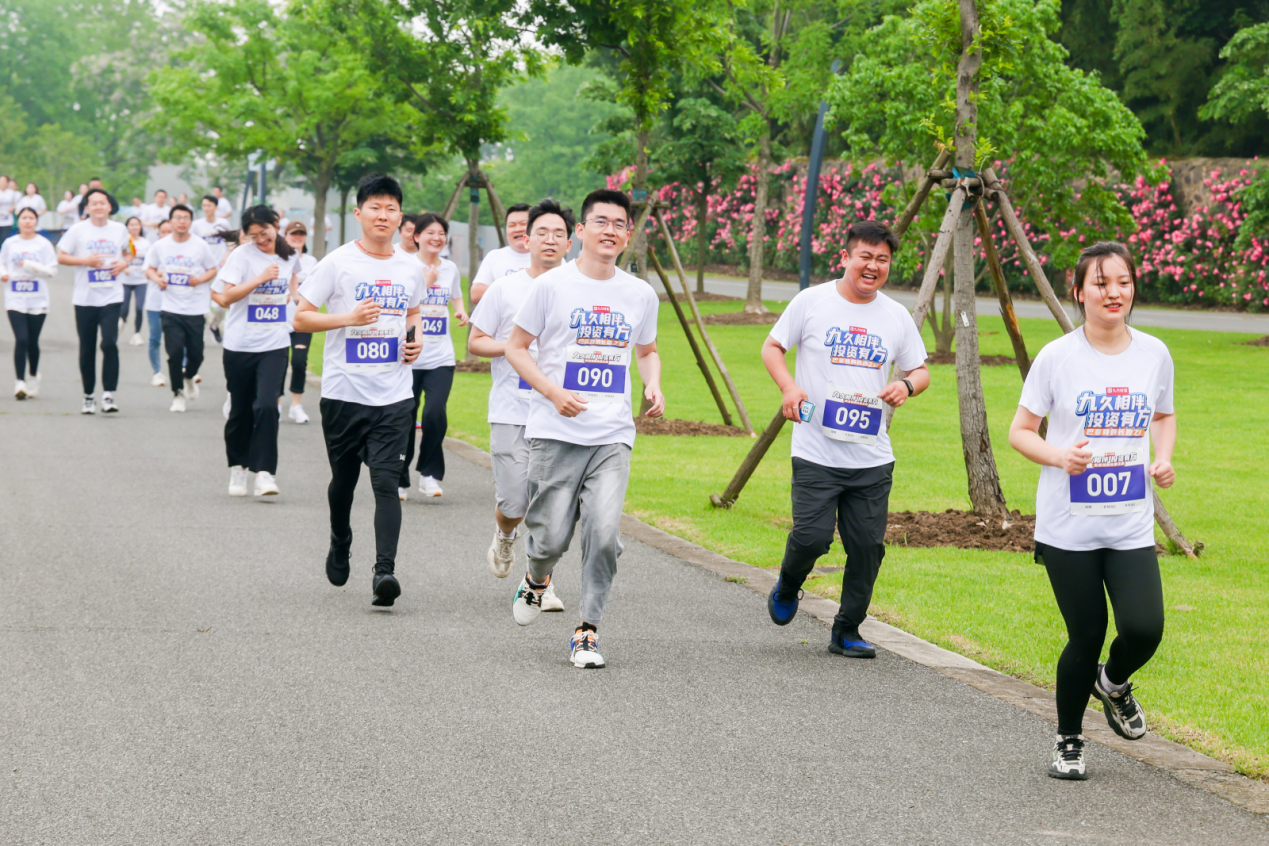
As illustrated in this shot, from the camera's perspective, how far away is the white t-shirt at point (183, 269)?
1495cm

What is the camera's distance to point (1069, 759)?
487 centimetres

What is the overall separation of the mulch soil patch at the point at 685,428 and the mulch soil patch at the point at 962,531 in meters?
5.23

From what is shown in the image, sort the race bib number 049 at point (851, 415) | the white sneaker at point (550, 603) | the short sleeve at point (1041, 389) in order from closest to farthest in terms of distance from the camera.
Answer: the short sleeve at point (1041, 389)
the race bib number 049 at point (851, 415)
the white sneaker at point (550, 603)

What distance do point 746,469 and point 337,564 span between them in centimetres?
357

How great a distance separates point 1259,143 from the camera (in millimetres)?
37188

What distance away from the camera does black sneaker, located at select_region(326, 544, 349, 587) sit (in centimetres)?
748

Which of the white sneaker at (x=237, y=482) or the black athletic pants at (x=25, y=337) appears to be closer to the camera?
the white sneaker at (x=237, y=482)

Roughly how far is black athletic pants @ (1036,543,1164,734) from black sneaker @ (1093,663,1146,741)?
14 centimetres

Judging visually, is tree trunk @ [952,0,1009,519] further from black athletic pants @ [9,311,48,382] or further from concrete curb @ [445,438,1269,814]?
black athletic pants @ [9,311,48,382]

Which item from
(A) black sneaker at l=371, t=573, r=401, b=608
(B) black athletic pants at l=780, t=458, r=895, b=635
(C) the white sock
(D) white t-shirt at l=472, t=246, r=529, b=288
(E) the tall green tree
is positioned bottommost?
(A) black sneaker at l=371, t=573, r=401, b=608

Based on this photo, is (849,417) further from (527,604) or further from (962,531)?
(962,531)

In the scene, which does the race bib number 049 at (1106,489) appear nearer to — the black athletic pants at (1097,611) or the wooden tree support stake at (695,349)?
the black athletic pants at (1097,611)

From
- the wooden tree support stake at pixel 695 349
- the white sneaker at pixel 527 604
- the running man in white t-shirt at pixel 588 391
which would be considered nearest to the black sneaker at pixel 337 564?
the white sneaker at pixel 527 604

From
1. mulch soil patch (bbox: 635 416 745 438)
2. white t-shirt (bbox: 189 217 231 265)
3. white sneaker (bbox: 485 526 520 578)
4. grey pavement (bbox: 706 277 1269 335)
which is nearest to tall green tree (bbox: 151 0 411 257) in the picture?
grey pavement (bbox: 706 277 1269 335)
